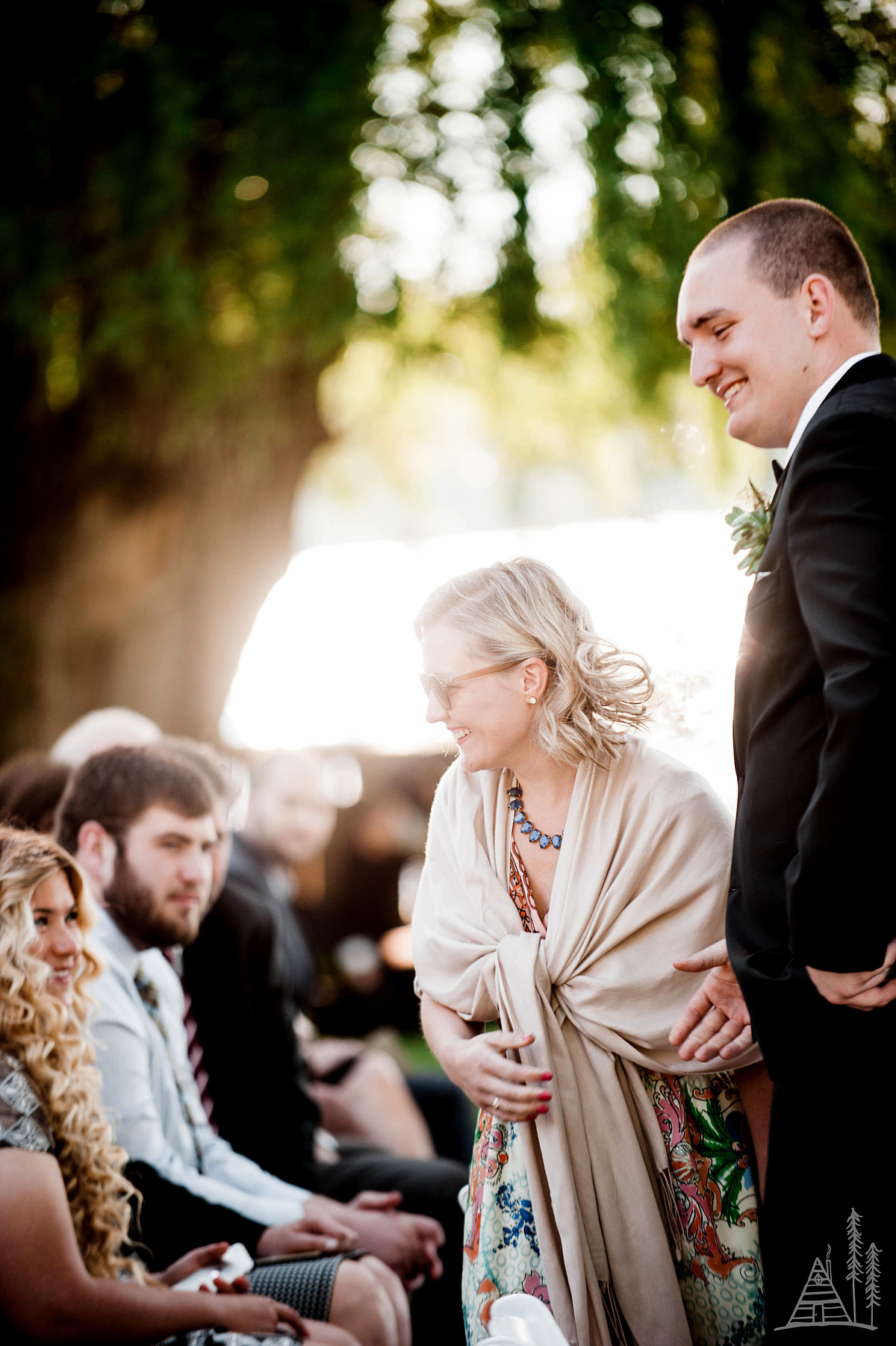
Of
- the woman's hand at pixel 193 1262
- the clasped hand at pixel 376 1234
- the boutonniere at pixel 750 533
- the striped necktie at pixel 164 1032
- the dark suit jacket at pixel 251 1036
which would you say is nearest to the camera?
the boutonniere at pixel 750 533

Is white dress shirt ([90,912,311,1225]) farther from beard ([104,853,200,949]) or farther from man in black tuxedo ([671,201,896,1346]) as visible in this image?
man in black tuxedo ([671,201,896,1346])

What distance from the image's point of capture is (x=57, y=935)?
7.15 ft

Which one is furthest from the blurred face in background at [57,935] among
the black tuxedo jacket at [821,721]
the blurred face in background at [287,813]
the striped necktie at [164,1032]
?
the blurred face in background at [287,813]

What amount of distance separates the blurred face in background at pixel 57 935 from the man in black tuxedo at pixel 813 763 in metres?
1.22

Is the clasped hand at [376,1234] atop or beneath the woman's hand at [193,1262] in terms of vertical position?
beneath

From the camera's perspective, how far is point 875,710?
4.43 feet

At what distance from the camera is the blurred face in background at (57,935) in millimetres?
2164

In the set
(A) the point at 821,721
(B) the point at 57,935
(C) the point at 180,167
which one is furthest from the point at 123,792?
(C) the point at 180,167

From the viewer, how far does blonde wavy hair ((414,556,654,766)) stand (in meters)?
1.90

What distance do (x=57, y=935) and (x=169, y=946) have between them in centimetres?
68

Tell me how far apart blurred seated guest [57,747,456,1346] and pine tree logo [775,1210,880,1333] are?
4.44ft

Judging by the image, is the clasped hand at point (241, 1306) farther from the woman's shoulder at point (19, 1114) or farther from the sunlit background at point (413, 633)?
the sunlit background at point (413, 633)

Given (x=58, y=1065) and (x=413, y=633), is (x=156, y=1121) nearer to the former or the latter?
(x=58, y=1065)

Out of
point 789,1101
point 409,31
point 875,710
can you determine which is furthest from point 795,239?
point 409,31
